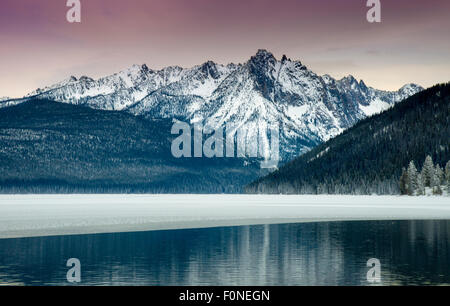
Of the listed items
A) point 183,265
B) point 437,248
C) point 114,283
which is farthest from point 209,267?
point 437,248

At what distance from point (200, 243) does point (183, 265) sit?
1118 cm

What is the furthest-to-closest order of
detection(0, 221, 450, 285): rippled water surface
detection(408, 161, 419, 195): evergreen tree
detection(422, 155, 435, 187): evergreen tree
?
detection(408, 161, 419, 195): evergreen tree, detection(422, 155, 435, 187): evergreen tree, detection(0, 221, 450, 285): rippled water surface

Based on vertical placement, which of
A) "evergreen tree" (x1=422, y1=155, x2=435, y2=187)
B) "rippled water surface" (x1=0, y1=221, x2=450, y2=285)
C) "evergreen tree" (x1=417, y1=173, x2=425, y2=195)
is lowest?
"rippled water surface" (x1=0, y1=221, x2=450, y2=285)

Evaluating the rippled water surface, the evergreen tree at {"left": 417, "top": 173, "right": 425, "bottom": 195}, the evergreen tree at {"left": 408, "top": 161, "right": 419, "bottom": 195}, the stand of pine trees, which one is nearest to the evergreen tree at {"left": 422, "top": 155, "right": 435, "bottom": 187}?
the stand of pine trees

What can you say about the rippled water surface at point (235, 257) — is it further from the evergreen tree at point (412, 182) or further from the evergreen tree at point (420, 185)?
the evergreen tree at point (412, 182)

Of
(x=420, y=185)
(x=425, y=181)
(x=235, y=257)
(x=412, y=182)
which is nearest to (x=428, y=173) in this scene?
(x=425, y=181)

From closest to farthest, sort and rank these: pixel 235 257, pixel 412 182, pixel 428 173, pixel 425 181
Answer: pixel 235 257, pixel 428 173, pixel 425 181, pixel 412 182

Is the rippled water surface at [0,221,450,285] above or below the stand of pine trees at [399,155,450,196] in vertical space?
below

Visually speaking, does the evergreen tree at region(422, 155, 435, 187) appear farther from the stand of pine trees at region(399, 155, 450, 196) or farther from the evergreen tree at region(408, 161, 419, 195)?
the evergreen tree at region(408, 161, 419, 195)

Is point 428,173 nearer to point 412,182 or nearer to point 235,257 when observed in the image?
point 412,182

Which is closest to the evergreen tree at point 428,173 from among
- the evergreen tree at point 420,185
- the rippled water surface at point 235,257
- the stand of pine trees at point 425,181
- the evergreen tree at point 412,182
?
the stand of pine trees at point 425,181

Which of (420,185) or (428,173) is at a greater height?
(428,173)
